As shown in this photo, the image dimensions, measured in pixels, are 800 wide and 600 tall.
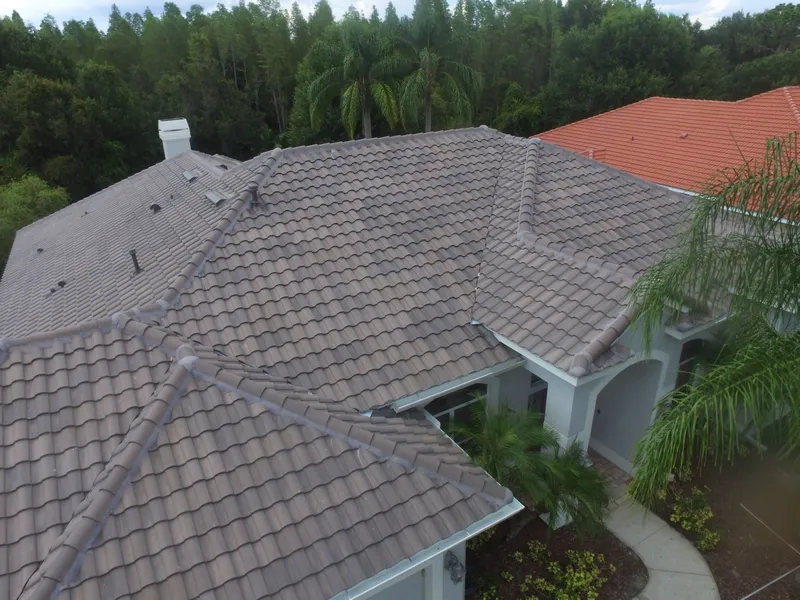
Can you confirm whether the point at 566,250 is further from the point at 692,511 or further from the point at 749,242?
the point at 692,511

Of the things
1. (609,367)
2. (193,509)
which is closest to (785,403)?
(609,367)

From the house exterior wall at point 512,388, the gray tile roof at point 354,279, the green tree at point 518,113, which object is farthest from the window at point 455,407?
the green tree at point 518,113

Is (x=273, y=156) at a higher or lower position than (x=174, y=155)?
higher

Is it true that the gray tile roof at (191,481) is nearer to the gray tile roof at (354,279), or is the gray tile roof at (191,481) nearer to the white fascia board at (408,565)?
the white fascia board at (408,565)

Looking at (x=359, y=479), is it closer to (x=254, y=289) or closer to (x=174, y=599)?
(x=174, y=599)

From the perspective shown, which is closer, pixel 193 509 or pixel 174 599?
pixel 174 599

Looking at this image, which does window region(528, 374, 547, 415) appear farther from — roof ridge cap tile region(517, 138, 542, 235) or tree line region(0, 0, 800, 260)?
tree line region(0, 0, 800, 260)

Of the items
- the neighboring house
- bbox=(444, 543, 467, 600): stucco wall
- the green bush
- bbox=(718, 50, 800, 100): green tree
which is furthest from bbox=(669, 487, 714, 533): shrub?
bbox=(718, 50, 800, 100): green tree
